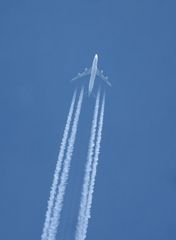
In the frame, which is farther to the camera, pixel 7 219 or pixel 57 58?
pixel 57 58

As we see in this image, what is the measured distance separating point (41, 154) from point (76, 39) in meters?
17.0

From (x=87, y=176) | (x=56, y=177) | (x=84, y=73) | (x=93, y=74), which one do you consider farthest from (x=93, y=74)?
(x=56, y=177)

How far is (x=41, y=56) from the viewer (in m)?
79.4

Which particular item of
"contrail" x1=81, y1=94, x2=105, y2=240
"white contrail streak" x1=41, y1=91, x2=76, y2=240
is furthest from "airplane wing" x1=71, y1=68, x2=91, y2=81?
"contrail" x1=81, y1=94, x2=105, y2=240

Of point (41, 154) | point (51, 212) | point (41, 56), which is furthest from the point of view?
point (41, 56)

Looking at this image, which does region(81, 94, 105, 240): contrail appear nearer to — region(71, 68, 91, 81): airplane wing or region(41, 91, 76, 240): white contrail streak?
region(41, 91, 76, 240): white contrail streak

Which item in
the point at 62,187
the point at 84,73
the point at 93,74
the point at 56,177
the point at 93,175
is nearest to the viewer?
the point at 62,187

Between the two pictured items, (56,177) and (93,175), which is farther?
(93,175)

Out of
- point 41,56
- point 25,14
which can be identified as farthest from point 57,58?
point 25,14

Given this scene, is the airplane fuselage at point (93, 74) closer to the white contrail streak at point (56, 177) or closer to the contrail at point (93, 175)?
the contrail at point (93, 175)

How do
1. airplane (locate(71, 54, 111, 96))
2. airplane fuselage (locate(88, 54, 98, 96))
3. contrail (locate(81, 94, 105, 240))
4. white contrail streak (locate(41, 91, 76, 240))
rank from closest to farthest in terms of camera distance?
white contrail streak (locate(41, 91, 76, 240)) < contrail (locate(81, 94, 105, 240)) < airplane fuselage (locate(88, 54, 98, 96)) < airplane (locate(71, 54, 111, 96))

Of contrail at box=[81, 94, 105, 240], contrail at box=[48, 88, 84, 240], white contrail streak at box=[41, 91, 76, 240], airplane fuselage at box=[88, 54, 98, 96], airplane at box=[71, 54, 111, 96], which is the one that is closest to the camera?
contrail at box=[48, 88, 84, 240]

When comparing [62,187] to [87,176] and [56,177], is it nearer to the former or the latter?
[56,177]

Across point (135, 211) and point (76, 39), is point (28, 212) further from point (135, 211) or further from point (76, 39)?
point (76, 39)
